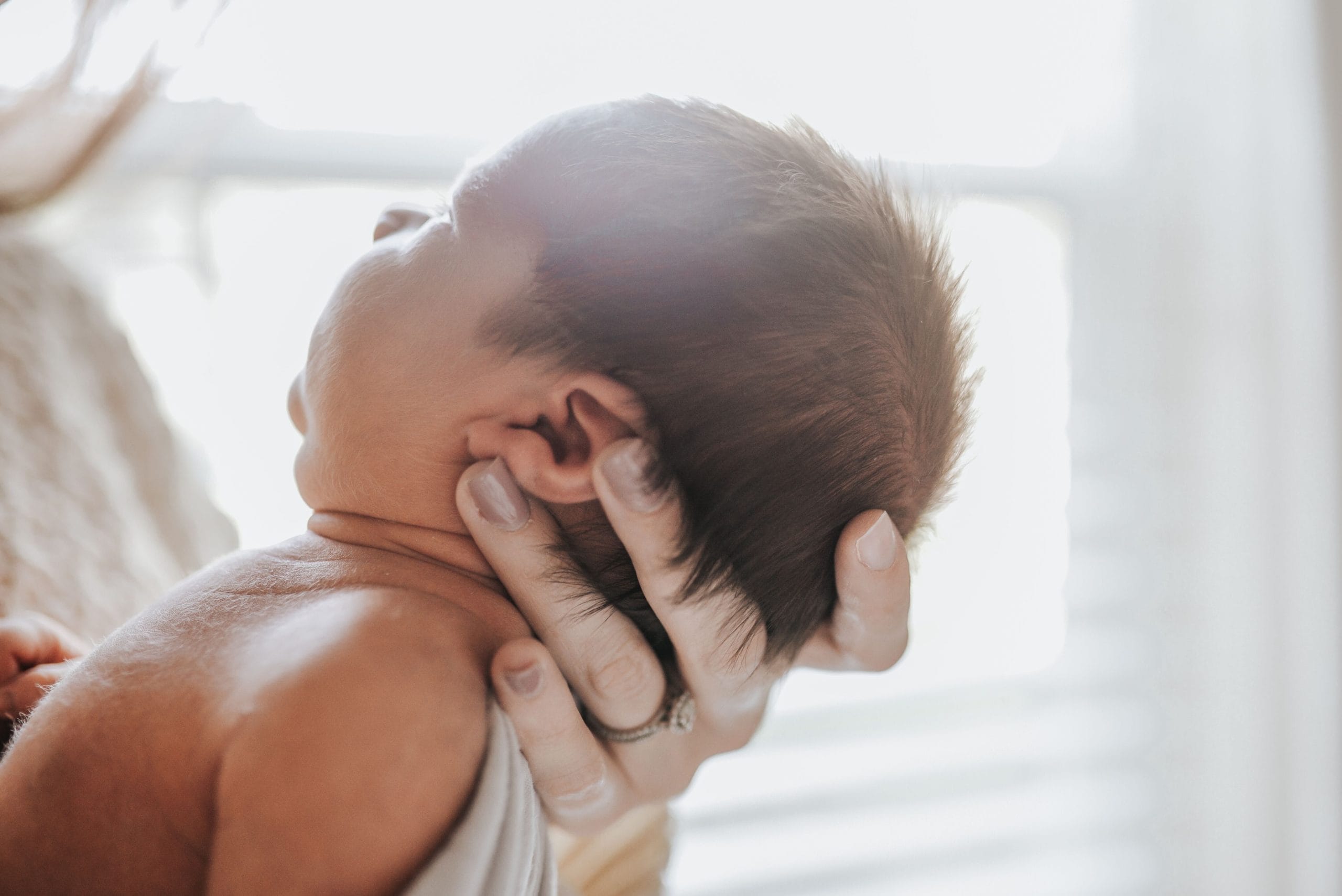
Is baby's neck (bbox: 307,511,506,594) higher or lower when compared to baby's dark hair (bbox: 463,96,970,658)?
lower

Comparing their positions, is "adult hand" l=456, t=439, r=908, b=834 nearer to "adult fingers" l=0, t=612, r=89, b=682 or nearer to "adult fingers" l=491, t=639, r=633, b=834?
"adult fingers" l=491, t=639, r=633, b=834

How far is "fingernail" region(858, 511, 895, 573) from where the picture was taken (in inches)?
25.0

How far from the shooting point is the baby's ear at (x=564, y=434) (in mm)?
602

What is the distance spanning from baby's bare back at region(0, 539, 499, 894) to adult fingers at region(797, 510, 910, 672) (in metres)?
0.27

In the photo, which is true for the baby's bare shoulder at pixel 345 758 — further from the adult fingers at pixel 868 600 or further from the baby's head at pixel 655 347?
the adult fingers at pixel 868 600

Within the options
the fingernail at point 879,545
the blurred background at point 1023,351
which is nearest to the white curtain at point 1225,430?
the blurred background at point 1023,351

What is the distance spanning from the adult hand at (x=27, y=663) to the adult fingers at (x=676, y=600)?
0.40 meters

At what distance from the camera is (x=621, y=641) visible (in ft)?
2.10

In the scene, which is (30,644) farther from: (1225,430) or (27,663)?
(1225,430)

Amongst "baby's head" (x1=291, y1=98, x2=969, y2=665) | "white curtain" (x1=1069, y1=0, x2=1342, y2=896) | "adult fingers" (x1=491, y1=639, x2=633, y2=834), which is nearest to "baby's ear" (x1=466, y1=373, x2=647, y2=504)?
"baby's head" (x1=291, y1=98, x2=969, y2=665)

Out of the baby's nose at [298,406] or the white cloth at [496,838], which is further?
the baby's nose at [298,406]

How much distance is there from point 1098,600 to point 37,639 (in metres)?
1.89

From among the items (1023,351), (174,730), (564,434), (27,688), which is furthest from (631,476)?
(1023,351)

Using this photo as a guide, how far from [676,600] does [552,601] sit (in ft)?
0.27
